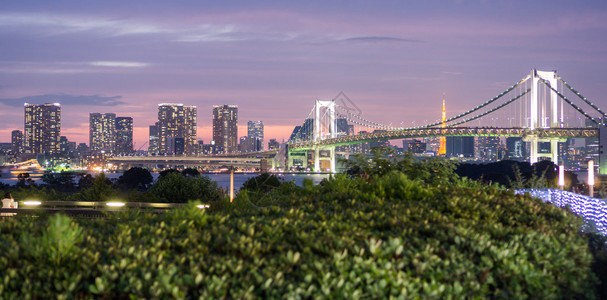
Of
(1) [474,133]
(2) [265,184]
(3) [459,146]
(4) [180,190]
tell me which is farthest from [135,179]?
(3) [459,146]

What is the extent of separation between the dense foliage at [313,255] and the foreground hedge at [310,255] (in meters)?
0.01

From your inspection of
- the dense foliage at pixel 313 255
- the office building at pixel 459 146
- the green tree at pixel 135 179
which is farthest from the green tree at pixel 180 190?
the office building at pixel 459 146

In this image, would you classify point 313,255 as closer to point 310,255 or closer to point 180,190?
point 310,255

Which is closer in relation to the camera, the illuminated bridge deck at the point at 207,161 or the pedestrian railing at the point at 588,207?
the pedestrian railing at the point at 588,207

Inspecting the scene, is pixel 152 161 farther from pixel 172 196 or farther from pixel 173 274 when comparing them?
pixel 173 274

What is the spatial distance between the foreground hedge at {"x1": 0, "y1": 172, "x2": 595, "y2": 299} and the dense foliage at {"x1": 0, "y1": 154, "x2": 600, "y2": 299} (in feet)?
0.04

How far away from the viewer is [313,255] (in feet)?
14.4

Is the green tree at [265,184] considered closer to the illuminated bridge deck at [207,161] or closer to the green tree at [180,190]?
the green tree at [180,190]

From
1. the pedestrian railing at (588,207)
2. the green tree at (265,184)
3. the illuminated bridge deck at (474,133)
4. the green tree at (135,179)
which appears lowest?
the green tree at (135,179)

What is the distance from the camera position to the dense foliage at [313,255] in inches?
152

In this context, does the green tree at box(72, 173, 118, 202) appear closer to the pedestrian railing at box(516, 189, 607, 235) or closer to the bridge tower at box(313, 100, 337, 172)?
the pedestrian railing at box(516, 189, 607, 235)

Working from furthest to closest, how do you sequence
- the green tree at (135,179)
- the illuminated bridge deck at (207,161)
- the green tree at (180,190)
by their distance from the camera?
the illuminated bridge deck at (207,161) → the green tree at (135,179) → the green tree at (180,190)

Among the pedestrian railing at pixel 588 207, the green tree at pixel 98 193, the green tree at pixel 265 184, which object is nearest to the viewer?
the pedestrian railing at pixel 588 207

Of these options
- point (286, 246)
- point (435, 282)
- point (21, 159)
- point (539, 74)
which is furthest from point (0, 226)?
point (21, 159)
